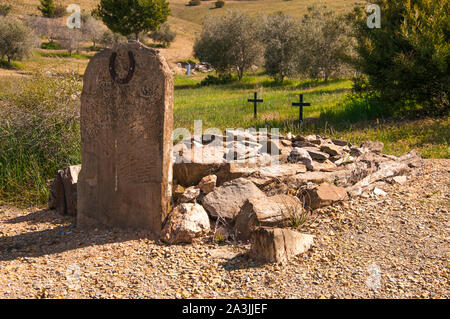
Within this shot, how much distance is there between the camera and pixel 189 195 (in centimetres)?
422

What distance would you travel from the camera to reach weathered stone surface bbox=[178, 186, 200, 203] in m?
4.20

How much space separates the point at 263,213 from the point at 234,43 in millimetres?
23175

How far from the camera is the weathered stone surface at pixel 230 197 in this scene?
162 inches

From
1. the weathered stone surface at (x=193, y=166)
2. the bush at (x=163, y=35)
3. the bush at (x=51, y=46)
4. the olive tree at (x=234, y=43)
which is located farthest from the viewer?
the bush at (x=163, y=35)

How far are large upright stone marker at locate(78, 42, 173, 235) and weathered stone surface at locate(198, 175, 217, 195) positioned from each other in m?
0.54

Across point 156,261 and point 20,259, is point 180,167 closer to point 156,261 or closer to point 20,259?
point 156,261

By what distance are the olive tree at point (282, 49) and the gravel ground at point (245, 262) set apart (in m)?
19.1

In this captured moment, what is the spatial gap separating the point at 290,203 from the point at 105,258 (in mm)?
1754

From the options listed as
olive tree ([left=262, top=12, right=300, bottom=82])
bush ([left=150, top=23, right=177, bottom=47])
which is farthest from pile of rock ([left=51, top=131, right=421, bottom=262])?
bush ([left=150, top=23, right=177, bottom=47])

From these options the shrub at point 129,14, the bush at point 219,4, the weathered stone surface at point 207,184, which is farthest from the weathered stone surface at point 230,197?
the bush at point 219,4

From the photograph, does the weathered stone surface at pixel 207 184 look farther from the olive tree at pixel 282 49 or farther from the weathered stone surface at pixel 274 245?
the olive tree at pixel 282 49

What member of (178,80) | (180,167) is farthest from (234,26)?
(180,167)

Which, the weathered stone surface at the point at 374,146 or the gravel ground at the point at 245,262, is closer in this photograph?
the gravel ground at the point at 245,262

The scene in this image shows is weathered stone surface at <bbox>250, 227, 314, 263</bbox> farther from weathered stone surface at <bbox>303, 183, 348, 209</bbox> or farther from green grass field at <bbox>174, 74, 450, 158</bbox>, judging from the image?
green grass field at <bbox>174, 74, 450, 158</bbox>
